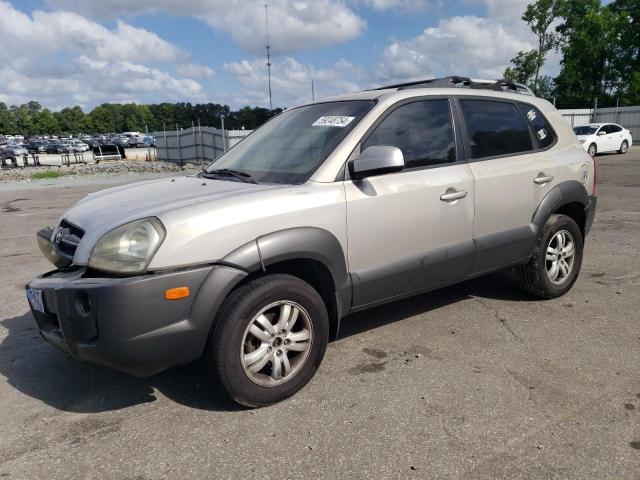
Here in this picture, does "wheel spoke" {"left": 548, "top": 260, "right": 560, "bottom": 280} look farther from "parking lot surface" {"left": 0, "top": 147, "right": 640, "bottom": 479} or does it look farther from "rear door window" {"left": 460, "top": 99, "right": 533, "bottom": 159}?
"rear door window" {"left": 460, "top": 99, "right": 533, "bottom": 159}

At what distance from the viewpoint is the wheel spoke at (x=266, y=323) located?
288 centimetres

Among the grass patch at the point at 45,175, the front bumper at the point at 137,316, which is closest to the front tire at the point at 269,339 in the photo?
the front bumper at the point at 137,316

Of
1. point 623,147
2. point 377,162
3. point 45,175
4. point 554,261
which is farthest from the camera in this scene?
point 623,147

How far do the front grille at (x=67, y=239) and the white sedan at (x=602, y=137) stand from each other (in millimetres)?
24090

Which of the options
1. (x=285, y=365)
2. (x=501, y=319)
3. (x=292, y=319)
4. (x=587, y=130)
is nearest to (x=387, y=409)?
(x=285, y=365)

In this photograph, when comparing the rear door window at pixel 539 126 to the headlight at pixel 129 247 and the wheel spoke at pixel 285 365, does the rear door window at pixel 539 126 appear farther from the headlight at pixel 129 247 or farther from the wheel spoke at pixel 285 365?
the headlight at pixel 129 247

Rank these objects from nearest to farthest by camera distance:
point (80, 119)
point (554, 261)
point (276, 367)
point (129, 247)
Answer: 1. point (129, 247)
2. point (276, 367)
3. point (554, 261)
4. point (80, 119)

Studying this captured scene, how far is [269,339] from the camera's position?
2.92 meters

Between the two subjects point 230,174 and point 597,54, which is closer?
point 230,174

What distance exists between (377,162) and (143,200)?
4.62ft

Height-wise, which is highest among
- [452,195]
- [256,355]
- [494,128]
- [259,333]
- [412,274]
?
[494,128]

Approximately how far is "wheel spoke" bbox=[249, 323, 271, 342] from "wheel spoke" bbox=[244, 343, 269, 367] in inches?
1.5

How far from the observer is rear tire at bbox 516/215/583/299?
14.4ft

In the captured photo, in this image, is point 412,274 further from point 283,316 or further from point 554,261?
point 554,261
